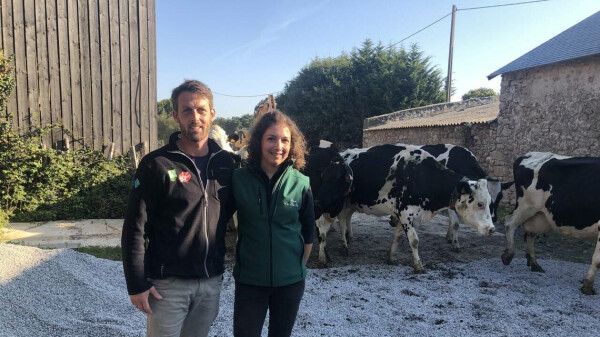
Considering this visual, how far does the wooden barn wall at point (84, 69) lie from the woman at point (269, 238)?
702 centimetres

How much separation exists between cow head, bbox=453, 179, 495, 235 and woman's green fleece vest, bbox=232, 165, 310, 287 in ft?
12.2

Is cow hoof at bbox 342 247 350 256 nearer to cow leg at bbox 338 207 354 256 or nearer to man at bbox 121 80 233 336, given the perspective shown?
cow leg at bbox 338 207 354 256

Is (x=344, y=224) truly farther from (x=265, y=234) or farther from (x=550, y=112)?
(x=550, y=112)

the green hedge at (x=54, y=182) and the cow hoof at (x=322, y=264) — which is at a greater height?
the green hedge at (x=54, y=182)

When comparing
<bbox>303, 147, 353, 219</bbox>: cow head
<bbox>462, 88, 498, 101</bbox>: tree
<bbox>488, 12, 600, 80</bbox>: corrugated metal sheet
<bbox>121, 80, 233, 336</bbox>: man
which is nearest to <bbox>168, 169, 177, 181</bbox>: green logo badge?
<bbox>121, 80, 233, 336</bbox>: man

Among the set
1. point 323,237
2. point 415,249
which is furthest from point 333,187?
point 415,249

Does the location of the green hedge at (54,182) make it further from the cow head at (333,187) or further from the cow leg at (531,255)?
the cow leg at (531,255)

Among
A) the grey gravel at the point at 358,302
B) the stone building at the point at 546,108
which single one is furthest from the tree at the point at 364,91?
the grey gravel at the point at 358,302

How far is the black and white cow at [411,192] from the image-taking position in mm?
5066

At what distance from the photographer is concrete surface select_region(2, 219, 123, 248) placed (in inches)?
222

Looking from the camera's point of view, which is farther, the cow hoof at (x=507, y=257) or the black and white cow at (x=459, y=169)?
the black and white cow at (x=459, y=169)

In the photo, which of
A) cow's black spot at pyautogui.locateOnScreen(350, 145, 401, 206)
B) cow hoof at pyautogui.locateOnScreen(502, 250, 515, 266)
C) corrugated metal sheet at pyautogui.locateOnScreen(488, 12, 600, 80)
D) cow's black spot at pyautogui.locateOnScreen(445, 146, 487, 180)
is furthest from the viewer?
corrugated metal sheet at pyautogui.locateOnScreen(488, 12, 600, 80)

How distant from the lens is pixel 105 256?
17.2 feet

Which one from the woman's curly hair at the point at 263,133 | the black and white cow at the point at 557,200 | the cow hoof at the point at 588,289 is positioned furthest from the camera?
the black and white cow at the point at 557,200
